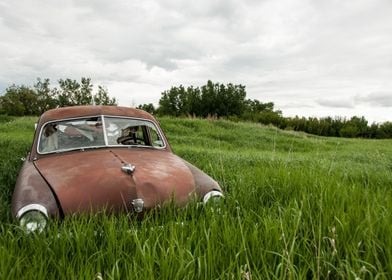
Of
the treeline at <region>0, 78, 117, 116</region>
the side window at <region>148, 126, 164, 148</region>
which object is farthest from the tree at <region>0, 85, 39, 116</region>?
the side window at <region>148, 126, 164, 148</region>

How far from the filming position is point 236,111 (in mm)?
73500

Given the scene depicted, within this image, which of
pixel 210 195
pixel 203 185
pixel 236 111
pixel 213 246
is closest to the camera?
pixel 213 246

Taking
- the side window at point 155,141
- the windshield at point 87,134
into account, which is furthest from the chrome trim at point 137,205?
the side window at point 155,141

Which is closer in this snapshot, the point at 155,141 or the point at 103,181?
the point at 103,181

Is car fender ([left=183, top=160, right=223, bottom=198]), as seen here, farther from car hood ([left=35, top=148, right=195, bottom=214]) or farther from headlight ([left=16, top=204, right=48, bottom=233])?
headlight ([left=16, top=204, right=48, bottom=233])

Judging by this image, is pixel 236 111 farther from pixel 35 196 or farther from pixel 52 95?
pixel 35 196

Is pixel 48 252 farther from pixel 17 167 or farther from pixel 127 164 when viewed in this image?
pixel 17 167

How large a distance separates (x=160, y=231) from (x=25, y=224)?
3.58 ft

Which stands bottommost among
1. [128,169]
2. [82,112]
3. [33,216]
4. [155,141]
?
[33,216]

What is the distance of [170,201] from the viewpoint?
352cm

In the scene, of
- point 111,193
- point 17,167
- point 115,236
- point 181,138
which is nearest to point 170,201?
point 111,193

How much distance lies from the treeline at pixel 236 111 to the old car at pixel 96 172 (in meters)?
42.6

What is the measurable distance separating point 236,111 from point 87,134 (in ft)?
228

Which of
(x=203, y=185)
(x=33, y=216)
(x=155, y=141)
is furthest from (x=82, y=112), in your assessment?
(x=33, y=216)
